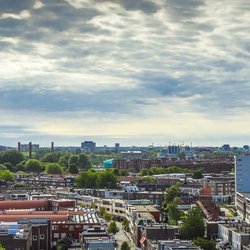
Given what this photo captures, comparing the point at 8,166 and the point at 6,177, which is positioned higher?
the point at 8,166

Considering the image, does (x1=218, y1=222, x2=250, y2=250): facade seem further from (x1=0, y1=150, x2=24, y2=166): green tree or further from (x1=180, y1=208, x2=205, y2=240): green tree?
(x1=0, y1=150, x2=24, y2=166): green tree

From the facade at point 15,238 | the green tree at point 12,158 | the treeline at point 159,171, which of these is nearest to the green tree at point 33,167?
the green tree at point 12,158

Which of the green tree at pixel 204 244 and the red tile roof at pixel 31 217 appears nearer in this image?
the green tree at pixel 204 244

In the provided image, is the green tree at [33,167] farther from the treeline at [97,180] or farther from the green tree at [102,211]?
the green tree at [102,211]

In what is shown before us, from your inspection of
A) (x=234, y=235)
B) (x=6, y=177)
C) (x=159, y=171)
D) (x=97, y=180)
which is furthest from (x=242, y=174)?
(x=6, y=177)

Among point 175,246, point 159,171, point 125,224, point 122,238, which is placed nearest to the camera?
point 175,246

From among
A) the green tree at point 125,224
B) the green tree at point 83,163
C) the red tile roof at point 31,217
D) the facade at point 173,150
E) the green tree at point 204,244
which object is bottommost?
the green tree at point 125,224

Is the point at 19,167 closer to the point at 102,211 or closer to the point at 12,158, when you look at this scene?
the point at 12,158

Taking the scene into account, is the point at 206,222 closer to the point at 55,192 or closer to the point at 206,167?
the point at 55,192

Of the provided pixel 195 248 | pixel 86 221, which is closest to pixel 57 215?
pixel 86 221
